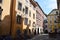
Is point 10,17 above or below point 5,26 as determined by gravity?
above

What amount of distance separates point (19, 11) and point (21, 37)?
19.5 feet

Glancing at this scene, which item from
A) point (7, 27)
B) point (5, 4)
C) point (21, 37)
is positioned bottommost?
point (21, 37)

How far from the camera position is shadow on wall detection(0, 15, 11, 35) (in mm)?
26756

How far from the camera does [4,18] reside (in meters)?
27.4

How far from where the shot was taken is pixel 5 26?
27172 mm

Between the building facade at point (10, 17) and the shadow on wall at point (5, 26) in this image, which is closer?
the shadow on wall at point (5, 26)

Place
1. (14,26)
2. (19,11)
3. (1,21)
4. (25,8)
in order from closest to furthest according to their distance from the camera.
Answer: (1,21) → (14,26) → (19,11) → (25,8)

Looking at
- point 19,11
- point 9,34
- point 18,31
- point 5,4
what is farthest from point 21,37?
point 5,4

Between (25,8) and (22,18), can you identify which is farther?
(25,8)

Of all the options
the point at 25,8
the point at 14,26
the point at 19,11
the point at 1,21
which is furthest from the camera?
the point at 25,8

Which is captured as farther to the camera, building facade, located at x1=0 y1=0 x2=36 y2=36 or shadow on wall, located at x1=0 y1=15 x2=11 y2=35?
building facade, located at x1=0 y1=0 x2=36 y2=36

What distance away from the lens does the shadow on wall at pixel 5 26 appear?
1053 inches

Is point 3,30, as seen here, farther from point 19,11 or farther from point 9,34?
point 19,11

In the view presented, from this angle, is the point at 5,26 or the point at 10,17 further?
the point at 10,17
